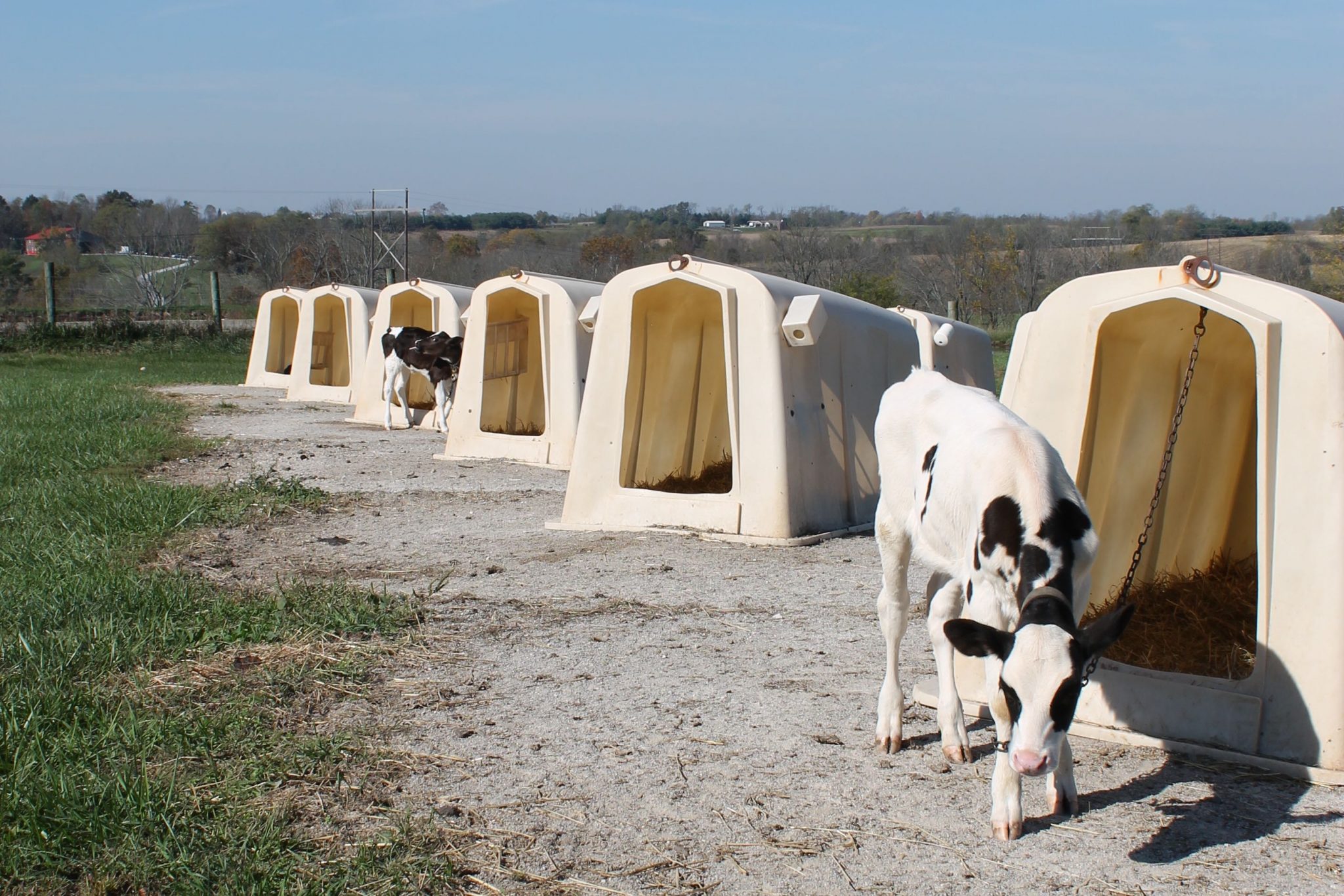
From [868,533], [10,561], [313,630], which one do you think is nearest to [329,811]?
[313,630]

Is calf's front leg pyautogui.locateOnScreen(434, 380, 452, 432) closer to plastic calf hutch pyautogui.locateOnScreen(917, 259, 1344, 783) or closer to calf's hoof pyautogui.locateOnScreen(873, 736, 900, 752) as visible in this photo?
plastic calf hutch pyautogui.locateOnScreen(917, 259, 1344, 783)

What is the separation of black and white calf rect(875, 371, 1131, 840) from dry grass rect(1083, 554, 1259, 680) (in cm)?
99

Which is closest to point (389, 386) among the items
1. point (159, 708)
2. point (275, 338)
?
point (275, 338)

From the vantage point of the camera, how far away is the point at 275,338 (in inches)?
979

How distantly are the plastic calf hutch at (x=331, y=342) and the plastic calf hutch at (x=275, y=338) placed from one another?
0.66m

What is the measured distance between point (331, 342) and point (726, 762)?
65.3ft

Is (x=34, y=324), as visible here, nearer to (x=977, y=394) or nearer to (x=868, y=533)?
(x=868, y=533)

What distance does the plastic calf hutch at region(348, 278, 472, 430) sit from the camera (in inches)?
655

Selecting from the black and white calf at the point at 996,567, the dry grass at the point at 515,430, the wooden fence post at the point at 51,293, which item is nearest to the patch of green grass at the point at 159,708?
the black and white calf at the point at 996,567

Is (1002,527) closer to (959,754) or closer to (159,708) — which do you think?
(959,754)

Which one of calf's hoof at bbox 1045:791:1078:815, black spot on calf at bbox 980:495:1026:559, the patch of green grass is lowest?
calf's hoof at bbox 1045:791:1078:815

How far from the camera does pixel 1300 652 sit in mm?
4426

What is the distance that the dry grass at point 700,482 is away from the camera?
986 centimetres

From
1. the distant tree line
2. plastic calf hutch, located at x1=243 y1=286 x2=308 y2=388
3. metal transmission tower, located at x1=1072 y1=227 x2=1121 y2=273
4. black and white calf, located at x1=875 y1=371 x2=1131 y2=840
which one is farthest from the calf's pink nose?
metal transmission tower, located at x1=1072 y1=227 x2=1121 y2=273
